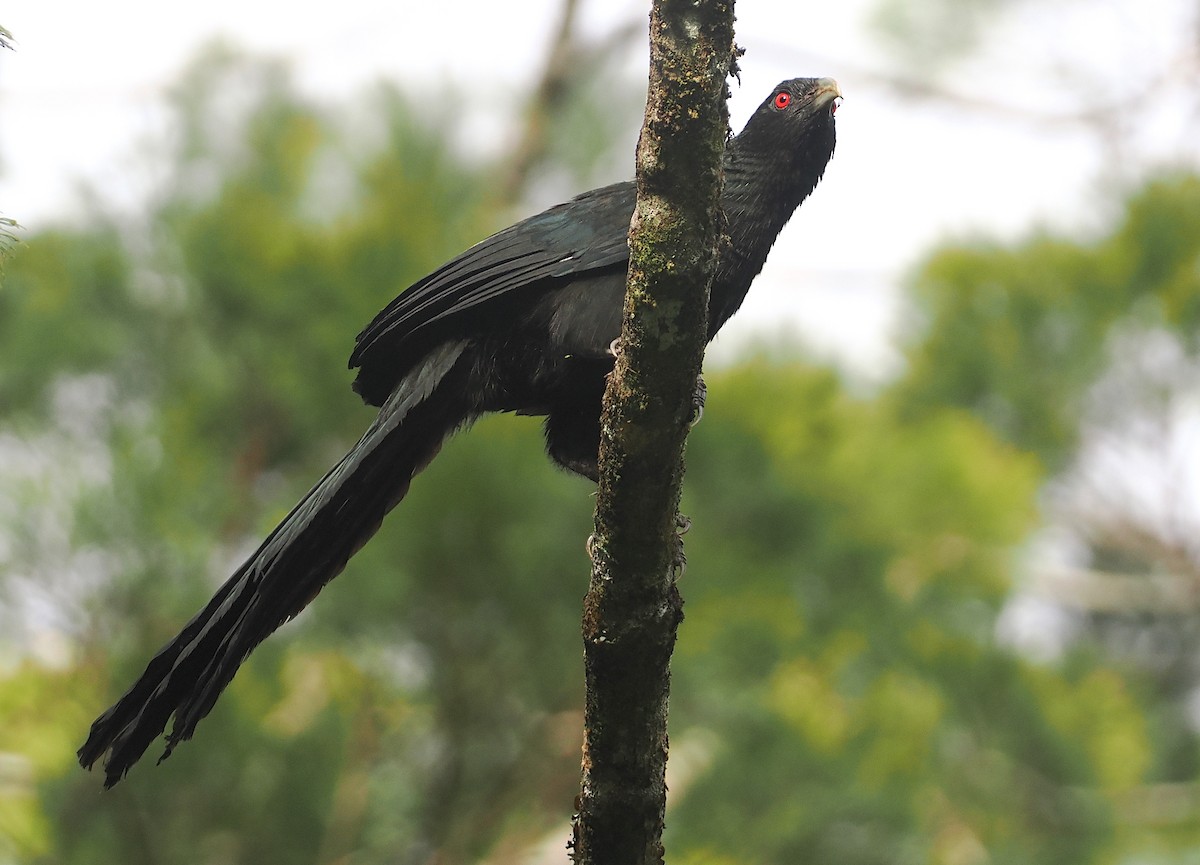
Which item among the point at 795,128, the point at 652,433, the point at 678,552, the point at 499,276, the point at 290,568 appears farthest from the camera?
the point at 795,128

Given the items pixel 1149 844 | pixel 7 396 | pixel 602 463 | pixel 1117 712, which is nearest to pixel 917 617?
pixel 1117 712

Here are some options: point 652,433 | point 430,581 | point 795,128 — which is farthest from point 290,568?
point 430,581

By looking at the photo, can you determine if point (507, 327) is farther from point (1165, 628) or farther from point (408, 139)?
point (1165, 628)

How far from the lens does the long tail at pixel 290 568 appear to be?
87.6 inches

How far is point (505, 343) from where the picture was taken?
110 inches

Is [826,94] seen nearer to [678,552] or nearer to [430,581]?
[678,552]

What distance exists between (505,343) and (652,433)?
3.08 ft

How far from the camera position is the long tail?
2225mm

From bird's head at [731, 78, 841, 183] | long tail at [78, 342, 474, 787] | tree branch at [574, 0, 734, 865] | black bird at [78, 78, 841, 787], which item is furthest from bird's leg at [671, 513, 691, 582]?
bird's head at [731, 78, 841, 183]

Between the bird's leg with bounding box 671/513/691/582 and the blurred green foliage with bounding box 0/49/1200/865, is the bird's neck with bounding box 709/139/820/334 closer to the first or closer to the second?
the bird's leg with bounding box 671/513/691/582

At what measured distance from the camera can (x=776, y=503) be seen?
6.53m

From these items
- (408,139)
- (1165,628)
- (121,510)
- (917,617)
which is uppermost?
(408,139)

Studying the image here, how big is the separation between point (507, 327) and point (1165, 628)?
8.55 metres

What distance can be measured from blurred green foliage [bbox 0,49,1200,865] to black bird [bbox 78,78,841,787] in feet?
8.79
